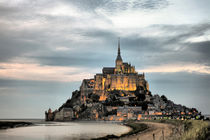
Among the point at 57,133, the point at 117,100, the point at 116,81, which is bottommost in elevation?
the point at 57,133

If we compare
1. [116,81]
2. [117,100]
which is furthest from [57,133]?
[116,81]

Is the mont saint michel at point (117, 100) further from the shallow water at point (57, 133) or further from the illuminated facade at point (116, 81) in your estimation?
the shallow water at point (57, 133)

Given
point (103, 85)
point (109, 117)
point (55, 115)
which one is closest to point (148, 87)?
point (103, 85)

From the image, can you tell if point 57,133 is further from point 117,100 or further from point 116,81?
point 116,81

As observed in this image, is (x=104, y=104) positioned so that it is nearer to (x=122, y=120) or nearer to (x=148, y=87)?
(x=122, y=120)

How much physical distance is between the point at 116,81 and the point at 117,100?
652 inches

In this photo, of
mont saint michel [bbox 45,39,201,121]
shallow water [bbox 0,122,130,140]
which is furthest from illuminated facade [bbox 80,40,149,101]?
shallow water [bbox 0,122,130,140]

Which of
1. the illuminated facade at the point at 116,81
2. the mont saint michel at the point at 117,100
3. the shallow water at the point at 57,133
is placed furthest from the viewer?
the illuminated facade at the point at 116,81

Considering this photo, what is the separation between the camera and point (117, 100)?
158 metres

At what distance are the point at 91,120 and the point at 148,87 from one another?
44.5 metres

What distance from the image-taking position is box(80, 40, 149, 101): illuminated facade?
17062 cm

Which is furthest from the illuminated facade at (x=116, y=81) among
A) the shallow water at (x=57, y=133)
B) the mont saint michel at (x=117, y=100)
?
the shallow water at (x=57, y=133)

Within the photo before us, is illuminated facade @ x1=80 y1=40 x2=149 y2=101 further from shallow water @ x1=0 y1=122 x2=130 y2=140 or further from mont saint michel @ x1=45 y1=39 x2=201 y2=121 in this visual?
shallow water @ x1=0 y1=122 x2=130 y2=140

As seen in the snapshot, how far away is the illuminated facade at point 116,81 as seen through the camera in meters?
171
